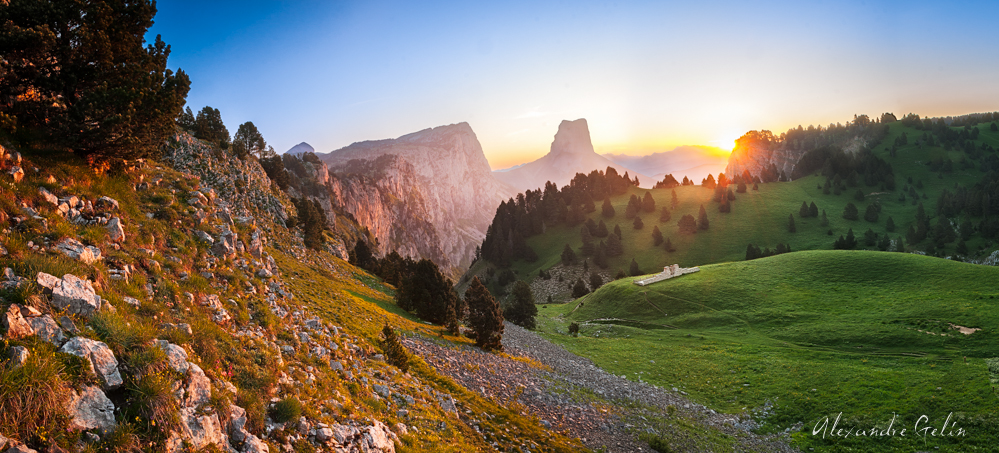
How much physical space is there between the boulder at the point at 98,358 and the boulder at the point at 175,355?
0.96 m

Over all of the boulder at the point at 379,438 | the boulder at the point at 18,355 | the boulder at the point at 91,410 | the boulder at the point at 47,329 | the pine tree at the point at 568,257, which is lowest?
the pine tree at the point at 568,257

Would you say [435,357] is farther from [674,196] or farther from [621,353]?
[674,196]

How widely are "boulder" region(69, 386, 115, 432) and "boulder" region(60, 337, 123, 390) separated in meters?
0.28

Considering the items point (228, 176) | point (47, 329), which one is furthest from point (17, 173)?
point (228, 176)

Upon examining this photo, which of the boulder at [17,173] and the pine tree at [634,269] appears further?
the pine tree at [634,269]

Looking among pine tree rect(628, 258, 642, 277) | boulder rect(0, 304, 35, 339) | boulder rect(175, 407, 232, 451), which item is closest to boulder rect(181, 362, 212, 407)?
boulder rect(175, 407, 232, 451)

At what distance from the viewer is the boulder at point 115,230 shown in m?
11.7

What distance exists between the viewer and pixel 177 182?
17.8 meters

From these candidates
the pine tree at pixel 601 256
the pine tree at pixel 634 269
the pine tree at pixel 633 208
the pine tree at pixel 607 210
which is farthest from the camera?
the pine tree at pixel 607 210

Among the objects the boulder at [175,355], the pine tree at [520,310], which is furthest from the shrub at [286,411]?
the pine tree at [520,310]

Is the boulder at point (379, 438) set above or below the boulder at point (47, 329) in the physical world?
below

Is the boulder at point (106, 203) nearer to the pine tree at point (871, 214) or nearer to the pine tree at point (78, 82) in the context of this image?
the pine tree at point (78, 82)

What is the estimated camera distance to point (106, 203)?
1285 centimetres

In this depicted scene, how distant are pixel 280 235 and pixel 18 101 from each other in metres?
45.7
